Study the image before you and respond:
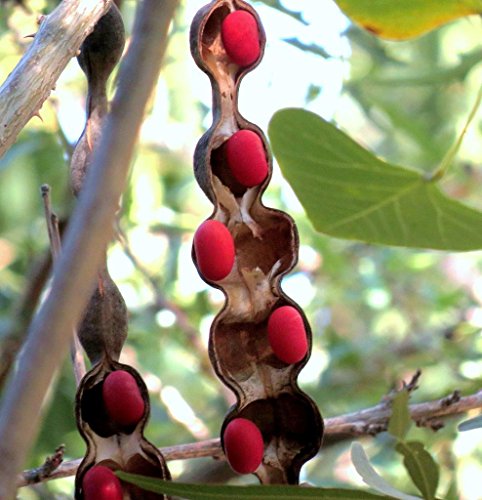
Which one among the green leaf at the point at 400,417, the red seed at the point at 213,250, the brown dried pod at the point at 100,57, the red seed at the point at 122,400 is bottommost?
the red seed at the point at 122,400

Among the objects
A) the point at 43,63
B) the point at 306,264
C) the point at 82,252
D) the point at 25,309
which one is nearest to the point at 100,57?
the point at 43,63

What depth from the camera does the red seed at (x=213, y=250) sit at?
804mm

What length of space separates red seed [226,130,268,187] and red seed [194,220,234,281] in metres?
0.06

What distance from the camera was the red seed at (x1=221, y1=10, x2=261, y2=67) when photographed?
913 mm

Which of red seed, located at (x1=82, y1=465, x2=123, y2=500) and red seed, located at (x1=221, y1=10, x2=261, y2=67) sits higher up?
red seed, located at (x1=221, y1=10, x2=261, y2=67)

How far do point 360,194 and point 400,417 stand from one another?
0.18m

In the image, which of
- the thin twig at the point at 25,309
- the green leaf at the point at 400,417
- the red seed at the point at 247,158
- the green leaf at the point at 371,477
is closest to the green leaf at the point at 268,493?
the green leaf at the point at 371,477

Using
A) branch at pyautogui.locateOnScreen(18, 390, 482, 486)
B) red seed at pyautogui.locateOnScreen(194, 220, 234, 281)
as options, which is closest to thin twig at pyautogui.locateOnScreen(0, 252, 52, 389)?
branch at pyautogui.locateOnScreen(18, 390, 482, 486)

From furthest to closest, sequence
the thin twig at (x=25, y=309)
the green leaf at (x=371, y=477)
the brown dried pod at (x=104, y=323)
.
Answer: the thin twig at (x=25, y=309)
the brown dried pod at (x=104, y=323)
the green leaf at (x=371, y=477)

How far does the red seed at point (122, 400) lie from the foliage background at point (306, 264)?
531 mm

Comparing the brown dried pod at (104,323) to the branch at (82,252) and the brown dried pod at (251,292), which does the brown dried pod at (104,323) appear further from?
the branch at (82,252)

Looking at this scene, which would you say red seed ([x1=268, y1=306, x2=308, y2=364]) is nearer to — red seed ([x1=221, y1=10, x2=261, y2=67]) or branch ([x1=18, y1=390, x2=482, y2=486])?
branch ([x1=18, y1=390, x2=482, y2=486])

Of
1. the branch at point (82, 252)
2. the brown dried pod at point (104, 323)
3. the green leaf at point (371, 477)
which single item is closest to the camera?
the branch at point (82, 252)

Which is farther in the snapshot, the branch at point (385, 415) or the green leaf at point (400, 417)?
the branch at point (385, 415)
